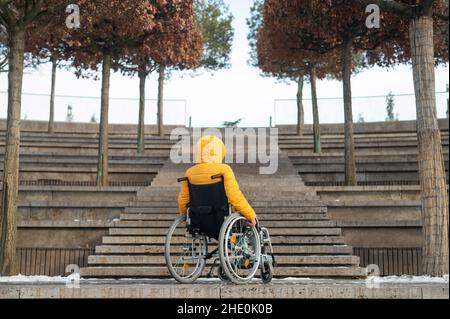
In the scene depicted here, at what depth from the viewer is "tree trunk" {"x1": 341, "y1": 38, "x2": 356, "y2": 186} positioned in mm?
16141

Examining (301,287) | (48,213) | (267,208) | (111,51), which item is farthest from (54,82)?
(301,287)

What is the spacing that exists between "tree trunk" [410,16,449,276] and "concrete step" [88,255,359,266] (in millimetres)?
1380

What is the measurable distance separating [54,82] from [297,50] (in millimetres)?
13259

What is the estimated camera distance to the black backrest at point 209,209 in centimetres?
750

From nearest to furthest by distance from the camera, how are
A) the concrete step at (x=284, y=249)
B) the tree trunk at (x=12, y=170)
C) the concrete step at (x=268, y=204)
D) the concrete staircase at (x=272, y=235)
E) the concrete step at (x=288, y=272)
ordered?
the concrete step at (x=288, y=272), the concrete staircase at (x=272, y=235), the tree trunk at (x=12, y=170), the concrete step at (x=284, y=249), the concrete step at (x=268, y=204)

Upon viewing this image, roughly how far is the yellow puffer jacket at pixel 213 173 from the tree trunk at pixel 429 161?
126 inches

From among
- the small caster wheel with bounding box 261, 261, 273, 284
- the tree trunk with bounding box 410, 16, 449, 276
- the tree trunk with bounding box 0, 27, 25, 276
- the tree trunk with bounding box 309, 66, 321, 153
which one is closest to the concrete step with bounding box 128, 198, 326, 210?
the tree trunk with bounding box 0, 27, 25, 276

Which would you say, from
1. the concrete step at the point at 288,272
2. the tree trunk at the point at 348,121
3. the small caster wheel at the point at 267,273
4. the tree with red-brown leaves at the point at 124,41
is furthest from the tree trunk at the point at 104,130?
the small caster wheel at the point at 267,273

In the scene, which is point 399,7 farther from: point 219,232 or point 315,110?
point 315,110

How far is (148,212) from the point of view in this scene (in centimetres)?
1303

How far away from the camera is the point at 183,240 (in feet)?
37.4

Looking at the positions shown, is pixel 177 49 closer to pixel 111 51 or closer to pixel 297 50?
pixel 111 51

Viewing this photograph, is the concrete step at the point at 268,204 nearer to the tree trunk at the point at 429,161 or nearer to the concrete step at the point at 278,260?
the concrete step at the point at 278,260
